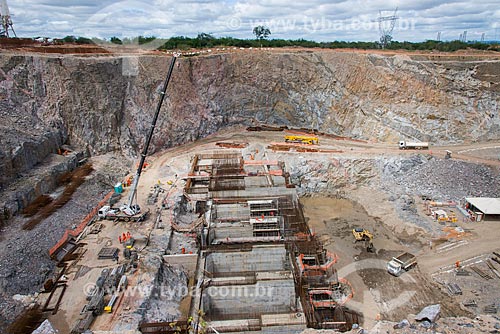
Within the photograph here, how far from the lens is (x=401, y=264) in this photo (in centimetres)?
1828

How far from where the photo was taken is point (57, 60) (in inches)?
1169

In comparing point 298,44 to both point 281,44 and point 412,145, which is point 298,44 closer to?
point 281,44

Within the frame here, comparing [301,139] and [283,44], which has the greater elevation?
[283,44]

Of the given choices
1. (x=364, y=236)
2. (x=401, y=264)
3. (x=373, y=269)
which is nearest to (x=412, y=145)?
(x=364, y=236)

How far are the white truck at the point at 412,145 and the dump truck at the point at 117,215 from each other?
21.7 metres

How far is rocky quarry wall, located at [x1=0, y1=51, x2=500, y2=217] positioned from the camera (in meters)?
29.0

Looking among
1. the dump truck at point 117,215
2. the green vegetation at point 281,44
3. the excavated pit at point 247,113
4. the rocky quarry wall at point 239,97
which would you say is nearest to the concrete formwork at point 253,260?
the excavated pit at point 247,113

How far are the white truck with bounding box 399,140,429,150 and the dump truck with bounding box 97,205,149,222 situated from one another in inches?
854

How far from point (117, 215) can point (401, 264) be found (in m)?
16.1

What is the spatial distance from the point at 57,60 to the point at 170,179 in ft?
47.9

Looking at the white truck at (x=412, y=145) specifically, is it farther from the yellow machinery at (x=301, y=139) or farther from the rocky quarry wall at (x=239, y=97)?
the yellow machinery at (x=301, y=139)

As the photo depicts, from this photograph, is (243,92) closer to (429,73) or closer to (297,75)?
(297,75)

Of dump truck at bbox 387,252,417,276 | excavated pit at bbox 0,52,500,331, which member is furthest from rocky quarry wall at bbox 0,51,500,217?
dump truck at bbox 387,252,417,276

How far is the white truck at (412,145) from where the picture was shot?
29922 millimetres
